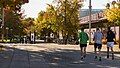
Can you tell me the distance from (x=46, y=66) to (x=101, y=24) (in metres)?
52.3

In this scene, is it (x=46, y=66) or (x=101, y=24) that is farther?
(x=101, y=24)

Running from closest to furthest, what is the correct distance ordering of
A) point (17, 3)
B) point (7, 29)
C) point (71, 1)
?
point (17, 3)
point (71, 1)
point (7, 29)

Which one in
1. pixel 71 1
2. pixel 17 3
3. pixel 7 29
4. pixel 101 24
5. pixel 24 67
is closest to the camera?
pixel 24 67

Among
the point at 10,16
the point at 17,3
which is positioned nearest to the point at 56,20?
the point at 10,16

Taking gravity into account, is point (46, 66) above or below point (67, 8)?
below

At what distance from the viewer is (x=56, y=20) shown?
202 feet

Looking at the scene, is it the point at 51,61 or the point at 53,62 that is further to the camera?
the point at 51,61

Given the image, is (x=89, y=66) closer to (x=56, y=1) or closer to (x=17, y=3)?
(x=17, y=3)

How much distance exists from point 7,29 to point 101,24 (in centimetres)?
1848

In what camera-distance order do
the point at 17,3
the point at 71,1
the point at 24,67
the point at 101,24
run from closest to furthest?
the point at 24,67 < the point at 17,3 < the point at 71,1 < the point at 101,24

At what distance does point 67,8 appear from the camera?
60.0 m

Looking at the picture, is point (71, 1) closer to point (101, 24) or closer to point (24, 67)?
point (101, 24)

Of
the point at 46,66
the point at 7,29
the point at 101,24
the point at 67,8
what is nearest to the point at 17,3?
the point at 46,66

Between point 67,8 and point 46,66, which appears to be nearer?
point 46,66
